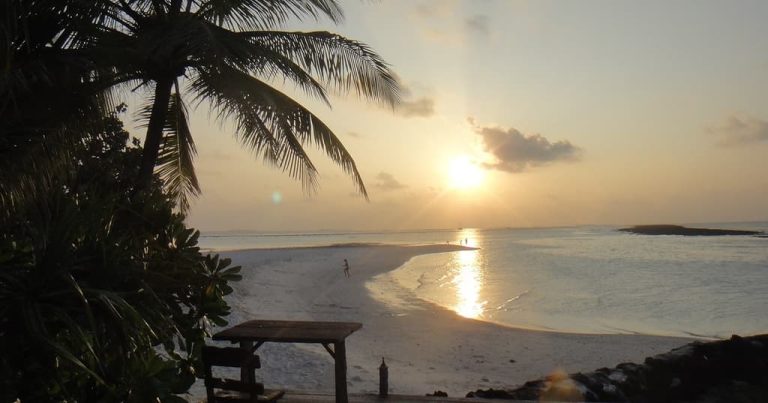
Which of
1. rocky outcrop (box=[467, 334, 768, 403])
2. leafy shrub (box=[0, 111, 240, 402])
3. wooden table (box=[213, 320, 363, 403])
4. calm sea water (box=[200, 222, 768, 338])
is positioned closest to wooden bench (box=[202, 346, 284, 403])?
leafy shrub (box=[0, 111, 240, 402])

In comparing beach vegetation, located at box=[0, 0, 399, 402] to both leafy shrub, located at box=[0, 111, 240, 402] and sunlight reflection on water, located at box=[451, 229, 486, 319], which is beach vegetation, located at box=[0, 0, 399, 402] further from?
sunlight reflection on water, located at box=[451, 229, 486, 319]

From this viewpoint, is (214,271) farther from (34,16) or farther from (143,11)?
(143,11)

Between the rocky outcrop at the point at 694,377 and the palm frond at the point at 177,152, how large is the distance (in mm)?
6929

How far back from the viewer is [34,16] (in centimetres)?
587

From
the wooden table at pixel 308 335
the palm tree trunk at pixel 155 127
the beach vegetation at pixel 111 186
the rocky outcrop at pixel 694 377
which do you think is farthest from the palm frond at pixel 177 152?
the rocky outcrop at pixel 694 377

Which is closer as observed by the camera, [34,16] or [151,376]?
[151,376]

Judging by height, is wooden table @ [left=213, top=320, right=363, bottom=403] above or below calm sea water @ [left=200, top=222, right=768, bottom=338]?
above

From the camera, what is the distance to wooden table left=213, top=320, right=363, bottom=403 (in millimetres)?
5859

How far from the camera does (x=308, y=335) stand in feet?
19.4

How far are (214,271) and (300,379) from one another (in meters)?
5.45

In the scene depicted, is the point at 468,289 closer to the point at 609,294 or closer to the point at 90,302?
the point at 609,294

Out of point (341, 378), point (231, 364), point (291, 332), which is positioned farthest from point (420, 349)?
point (231, 364)

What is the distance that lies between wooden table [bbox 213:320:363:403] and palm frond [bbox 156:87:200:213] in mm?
4156

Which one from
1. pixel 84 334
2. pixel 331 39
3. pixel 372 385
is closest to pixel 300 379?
pixel 372 385
